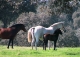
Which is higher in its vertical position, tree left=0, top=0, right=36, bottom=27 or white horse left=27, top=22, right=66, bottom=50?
tree left=0, top=0, right=36, bottom=27

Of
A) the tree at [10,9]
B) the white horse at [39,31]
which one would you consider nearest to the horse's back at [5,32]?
the white horse at [39,31]

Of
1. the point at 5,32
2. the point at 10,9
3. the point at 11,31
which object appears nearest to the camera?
the point at 11,31

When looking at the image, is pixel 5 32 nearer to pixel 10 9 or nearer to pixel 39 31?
pixel 39 31

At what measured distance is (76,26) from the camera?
66.9 metres

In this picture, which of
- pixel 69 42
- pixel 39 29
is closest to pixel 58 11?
pixel 39 29

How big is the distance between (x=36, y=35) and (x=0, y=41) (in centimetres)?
2055

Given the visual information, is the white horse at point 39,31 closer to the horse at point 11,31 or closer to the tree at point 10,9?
the horse at point 11,31

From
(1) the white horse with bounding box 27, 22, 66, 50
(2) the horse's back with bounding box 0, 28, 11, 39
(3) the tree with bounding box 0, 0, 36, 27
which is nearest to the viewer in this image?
(1) the white horse with bounding box 27, 22, 66, 50

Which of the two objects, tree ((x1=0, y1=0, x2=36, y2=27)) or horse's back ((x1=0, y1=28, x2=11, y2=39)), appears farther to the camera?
tree ((x1=0, y1=0, x2=36, y2=27))

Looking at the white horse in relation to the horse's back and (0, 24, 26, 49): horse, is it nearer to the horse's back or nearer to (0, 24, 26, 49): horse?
(0, 24, 26, 49): horse

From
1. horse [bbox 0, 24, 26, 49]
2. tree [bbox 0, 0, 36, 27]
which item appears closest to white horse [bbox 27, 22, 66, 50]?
horse [bbox 0, 24, 26, 49]

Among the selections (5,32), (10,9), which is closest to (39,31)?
(5,32)

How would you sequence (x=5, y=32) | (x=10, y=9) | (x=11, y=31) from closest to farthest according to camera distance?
(x=11, y=31), (x=5, y=32), (x=10, y=9)

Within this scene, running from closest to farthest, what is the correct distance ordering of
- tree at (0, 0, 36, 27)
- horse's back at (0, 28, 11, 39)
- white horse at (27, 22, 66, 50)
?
white horse at (27, 22, 66, 50), horse's back at (0, 28, 11, 39), tree at (0, 0, 36, 27)
